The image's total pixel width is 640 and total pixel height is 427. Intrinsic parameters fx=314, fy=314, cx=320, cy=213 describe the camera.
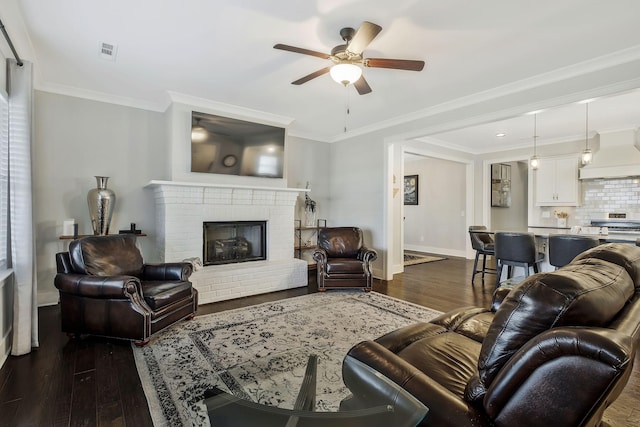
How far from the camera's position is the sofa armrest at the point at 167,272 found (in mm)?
3307

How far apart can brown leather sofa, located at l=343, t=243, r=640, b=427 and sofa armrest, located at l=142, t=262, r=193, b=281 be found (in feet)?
8.13

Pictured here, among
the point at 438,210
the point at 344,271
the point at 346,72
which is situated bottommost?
the point at 344,271

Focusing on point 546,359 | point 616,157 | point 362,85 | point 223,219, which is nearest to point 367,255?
point 223,219

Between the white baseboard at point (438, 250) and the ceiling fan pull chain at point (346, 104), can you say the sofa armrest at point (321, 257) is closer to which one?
the ceiling fan pull chain at point (346, 104)

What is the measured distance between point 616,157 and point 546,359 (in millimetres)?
6358

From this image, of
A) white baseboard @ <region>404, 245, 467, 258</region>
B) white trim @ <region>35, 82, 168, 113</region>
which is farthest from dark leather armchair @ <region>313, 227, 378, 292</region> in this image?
white baseboard @ <region>404, 245, 467, 258</region>

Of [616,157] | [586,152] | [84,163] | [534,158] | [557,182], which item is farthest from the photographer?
[557,182]

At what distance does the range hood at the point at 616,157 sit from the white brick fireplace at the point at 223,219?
539 cm

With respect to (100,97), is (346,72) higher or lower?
lower

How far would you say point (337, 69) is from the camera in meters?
2.51

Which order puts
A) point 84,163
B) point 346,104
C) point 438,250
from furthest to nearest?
point 438,250
point 346,104
point 84,163

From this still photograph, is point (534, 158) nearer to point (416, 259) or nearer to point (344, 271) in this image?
point (416, 259)

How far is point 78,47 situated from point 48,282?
2.71 m

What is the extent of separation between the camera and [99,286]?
2.64m
